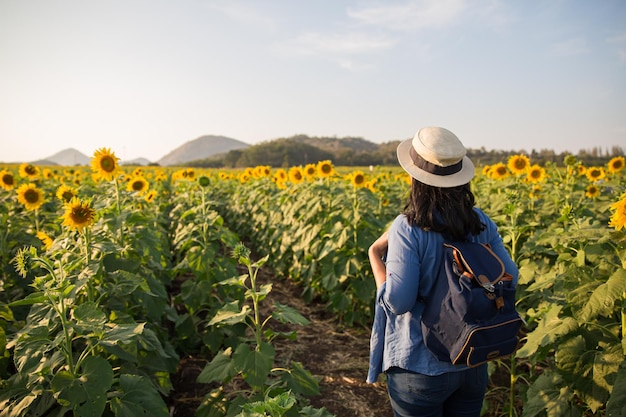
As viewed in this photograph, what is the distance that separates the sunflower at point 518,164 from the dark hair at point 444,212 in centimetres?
608

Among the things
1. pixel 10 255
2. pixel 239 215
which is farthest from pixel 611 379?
pixel 239 215

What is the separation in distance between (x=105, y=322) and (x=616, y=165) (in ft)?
26.3

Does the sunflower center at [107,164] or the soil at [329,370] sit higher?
the sunflower center at [107,164]

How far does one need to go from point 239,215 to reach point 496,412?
7909 mm

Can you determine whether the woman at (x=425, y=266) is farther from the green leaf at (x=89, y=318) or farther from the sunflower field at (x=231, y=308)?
the green leaf at (x=89, y=318)

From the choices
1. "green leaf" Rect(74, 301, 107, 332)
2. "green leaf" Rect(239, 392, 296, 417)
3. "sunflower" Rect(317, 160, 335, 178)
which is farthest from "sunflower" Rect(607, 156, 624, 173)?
"green leaf" Rect(74, 301, 107, 332)

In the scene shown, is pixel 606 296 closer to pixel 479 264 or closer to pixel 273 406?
pixel 479 264

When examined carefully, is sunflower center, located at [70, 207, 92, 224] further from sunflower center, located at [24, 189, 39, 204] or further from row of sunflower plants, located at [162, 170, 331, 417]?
sunflower center, located at [24, 189, 39, 204]

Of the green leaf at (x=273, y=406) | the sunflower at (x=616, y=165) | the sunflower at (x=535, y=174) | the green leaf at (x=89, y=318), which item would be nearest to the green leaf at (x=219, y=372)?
the green leaf at (x=89, y=318)

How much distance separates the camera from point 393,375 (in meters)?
2.19

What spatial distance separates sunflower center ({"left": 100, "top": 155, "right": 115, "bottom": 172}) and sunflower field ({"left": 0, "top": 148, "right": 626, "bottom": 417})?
0.4 inches

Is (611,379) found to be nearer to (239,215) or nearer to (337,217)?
(337,217)

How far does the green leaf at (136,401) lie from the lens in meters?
2.34

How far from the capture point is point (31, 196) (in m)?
5.21
